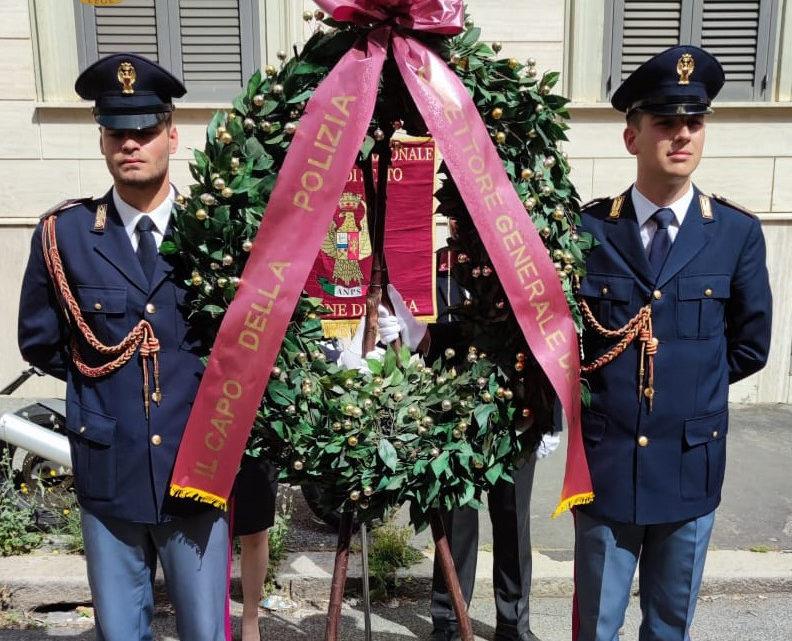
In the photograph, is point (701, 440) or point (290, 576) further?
point (290, 576)

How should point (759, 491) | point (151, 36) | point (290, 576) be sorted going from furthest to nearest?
→ point (151, 36)
point (759, 491)
point (290, 576)

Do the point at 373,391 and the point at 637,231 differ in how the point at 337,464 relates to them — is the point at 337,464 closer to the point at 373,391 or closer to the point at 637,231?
the point at 373,391

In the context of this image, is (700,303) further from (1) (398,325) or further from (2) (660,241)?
(1) (398,325)

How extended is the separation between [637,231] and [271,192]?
3.63ft

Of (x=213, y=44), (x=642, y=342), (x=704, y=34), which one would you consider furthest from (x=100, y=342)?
(x=704, y=34)

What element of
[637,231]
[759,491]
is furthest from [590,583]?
[759,491]

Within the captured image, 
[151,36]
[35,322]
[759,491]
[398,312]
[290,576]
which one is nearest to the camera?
[35,322]

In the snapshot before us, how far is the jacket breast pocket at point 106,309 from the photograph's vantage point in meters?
2.16

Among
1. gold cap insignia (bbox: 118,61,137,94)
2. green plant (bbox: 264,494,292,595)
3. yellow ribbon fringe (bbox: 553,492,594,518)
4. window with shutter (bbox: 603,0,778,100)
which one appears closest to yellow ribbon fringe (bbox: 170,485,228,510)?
yellow ribbon fringe (bbox: 553,492,594,518)

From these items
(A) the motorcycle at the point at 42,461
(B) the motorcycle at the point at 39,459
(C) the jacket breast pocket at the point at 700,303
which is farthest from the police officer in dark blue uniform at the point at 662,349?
(B) the motorcycle at the point at 39,459

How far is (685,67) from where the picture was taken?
89.0 inches

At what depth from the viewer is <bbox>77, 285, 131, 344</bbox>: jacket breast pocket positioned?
2.16 m

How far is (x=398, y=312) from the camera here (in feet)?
8.48

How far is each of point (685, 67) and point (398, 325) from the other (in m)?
1.17
